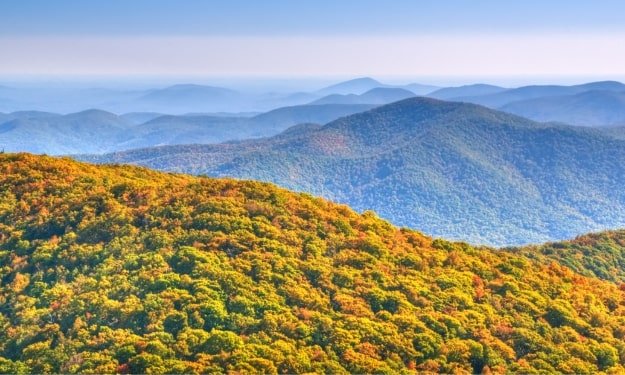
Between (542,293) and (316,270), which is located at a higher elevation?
(316,270)

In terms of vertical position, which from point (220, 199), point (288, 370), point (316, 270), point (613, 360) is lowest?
point (613, 360)

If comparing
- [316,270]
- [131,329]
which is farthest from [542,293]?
[131,329]

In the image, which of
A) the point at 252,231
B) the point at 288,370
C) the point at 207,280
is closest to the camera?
the point at 288,370

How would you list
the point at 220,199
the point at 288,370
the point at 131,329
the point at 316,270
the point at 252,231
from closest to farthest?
the point at 288,370, the point at 131,329, the point at 316,270, the point at 252,231, the point at 220,199

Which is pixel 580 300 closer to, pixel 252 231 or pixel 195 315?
pixel 252 231

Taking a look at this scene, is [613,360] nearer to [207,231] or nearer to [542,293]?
[542,293]

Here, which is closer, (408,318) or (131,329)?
(131,329)
